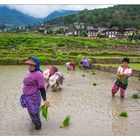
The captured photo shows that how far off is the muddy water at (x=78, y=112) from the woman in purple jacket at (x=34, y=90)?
0.34 m

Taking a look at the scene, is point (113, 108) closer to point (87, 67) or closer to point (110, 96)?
point (110, 96)

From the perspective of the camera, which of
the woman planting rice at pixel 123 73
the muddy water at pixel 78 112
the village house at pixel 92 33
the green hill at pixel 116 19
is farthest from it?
the green hill at pixel 116 19

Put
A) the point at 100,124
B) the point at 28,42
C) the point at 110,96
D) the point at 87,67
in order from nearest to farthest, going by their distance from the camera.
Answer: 1. the point at 100,124
2. the point at 110,96
3. the point at 87,67
4. the point at 28,42

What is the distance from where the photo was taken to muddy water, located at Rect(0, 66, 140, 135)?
911 cm

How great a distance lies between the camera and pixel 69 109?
39.3ft

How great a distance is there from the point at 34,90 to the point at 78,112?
2.55m

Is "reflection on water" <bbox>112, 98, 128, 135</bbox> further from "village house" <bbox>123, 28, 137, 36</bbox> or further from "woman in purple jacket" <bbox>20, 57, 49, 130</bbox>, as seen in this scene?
"village house" <bbox>123, 28, 137, 36</bbox>

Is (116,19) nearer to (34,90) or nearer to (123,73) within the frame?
(123,73)

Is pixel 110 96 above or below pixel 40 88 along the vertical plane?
below

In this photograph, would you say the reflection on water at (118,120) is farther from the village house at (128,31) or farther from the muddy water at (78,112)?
Answer: the village house at (128,31)

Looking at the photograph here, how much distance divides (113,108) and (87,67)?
16276 millimetres

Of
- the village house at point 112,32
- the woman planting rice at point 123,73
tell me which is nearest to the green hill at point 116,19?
the village house at point 112,32

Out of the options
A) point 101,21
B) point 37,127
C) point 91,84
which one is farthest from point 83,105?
point 101,21

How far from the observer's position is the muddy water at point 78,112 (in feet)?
29.9
